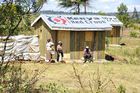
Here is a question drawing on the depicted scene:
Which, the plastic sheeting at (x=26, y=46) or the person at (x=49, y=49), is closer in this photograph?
the person at (x=49, y=49)

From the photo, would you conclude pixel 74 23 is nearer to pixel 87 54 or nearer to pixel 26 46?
pixel 87 54

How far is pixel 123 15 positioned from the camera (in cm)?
3909

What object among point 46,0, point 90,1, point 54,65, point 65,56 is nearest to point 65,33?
point 65,56

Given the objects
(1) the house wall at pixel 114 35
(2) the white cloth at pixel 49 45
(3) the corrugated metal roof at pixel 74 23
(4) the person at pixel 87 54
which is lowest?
(1) the house wall at pixel 114 35

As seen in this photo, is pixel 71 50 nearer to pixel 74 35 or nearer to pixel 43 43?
pixel 74 35

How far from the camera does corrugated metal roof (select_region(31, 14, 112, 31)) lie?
46.6 ft

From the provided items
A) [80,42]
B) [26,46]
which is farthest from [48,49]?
[80,42]

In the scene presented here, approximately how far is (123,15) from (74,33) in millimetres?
26477

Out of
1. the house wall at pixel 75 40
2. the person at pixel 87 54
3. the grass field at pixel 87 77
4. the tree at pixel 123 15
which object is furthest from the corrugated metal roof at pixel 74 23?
the tree at pixel 123 15

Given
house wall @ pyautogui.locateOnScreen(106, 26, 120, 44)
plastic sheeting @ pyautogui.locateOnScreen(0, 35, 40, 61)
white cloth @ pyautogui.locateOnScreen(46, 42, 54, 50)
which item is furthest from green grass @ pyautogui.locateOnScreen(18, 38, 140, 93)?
house wall @ pyautogui.locateOnScreen(106, 26, 120, 44)

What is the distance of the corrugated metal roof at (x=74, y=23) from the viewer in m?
14.2

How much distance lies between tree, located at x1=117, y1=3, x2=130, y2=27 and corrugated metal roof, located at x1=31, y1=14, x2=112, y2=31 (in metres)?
24.1

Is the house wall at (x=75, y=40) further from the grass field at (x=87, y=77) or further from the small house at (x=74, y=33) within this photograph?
the grass field at (x=87, y=77)

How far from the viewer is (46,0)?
5211 millimetres
